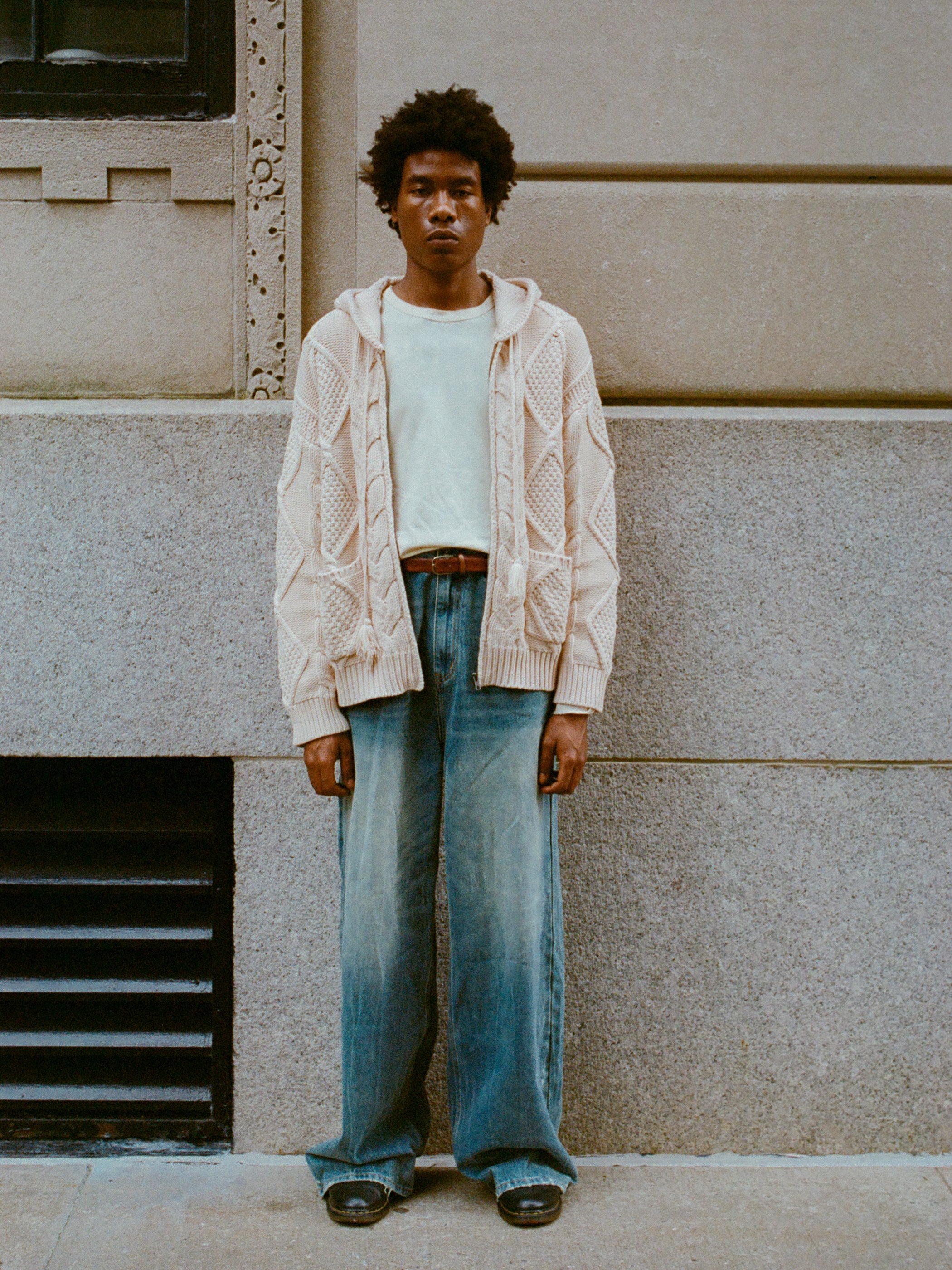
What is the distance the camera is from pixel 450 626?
113 inches

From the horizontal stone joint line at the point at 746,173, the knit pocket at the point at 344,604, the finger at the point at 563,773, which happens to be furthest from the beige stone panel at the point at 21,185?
the finger at the point at 563,773

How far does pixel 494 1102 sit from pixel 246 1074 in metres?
0.83

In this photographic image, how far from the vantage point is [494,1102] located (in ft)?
9.75

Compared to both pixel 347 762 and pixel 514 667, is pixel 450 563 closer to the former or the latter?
pixel 514 667

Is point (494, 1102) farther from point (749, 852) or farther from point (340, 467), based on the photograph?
point (340, 467)

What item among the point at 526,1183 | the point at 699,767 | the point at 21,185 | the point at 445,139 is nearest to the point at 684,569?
the point at 699,767

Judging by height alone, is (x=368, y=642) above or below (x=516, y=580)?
below

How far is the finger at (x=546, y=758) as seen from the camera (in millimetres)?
2961

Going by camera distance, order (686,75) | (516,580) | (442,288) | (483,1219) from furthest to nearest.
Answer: (686,75) < (483,1219) < (442,288) < (516,580)

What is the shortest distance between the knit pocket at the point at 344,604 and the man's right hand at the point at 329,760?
22 centimetres

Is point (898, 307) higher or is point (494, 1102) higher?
point (898, 307)

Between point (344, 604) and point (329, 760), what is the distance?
380 millimetres

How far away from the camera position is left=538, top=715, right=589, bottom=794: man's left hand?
2953mm

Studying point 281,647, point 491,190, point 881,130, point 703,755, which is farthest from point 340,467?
point 881,130
